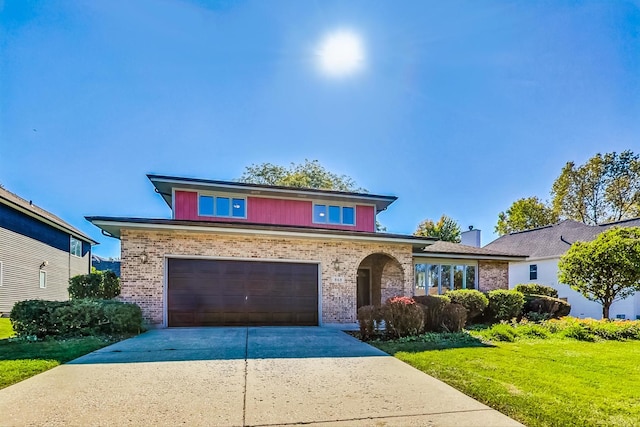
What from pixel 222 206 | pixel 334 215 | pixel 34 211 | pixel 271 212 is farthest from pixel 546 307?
pixel 34 211

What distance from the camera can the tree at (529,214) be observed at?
115 feet

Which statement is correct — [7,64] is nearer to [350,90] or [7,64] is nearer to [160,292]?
[160,292]

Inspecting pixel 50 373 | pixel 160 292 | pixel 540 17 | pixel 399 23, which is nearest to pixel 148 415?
pixel 50 373

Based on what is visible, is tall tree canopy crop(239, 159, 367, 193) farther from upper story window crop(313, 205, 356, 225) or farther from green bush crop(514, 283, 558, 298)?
green bush crop(514, 283, 558, 298)

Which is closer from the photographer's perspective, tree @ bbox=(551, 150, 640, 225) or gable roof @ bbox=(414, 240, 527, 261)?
gable roof @ bbox=(414, 240, 527, 261)

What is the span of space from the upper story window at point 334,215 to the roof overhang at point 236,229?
318cm

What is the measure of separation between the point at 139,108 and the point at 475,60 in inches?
434

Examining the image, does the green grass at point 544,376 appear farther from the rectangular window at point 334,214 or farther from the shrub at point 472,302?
the rectangular window at point 334,214

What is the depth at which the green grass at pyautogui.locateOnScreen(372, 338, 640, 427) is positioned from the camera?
161 inches

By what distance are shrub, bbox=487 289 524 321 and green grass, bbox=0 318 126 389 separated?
39.9ft

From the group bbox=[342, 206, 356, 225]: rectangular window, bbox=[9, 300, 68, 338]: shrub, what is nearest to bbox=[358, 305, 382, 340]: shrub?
bbox=[342, 206, 356, 225]: rectangular window

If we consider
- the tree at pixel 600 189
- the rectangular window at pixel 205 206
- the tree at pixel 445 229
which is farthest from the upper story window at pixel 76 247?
the tree at pixel 600 189

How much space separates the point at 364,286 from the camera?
51.7ft

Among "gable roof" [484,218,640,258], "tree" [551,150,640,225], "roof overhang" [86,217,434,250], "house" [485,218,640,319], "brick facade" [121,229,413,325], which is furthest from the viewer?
"tree" [551,150,640,225]
